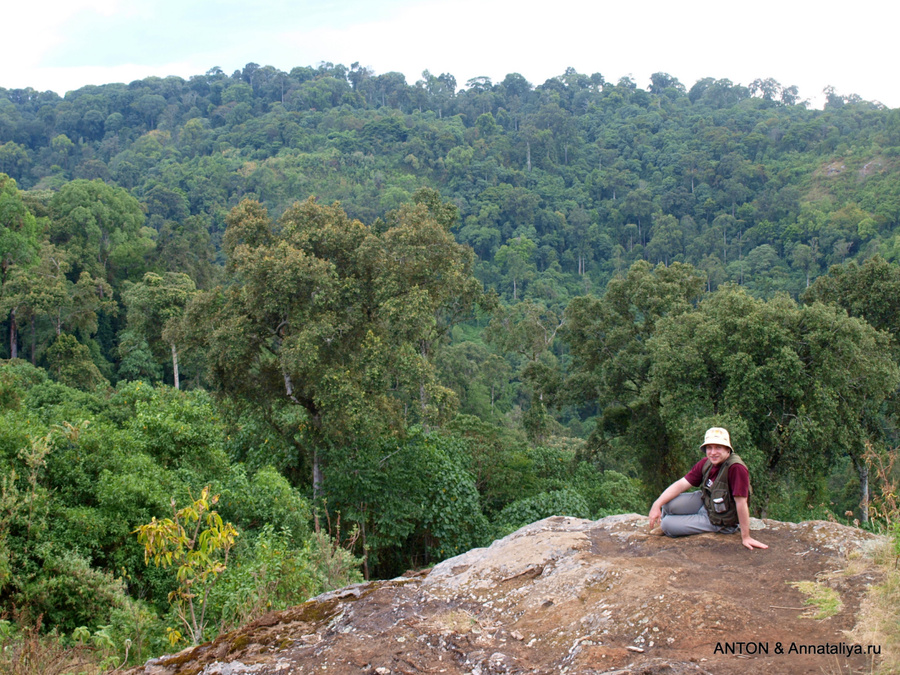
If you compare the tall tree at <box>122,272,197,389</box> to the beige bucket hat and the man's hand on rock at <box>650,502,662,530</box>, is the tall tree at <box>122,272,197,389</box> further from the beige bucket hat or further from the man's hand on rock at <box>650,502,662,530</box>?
the beige bucket hat

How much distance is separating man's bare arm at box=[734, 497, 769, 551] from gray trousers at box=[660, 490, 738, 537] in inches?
8.7

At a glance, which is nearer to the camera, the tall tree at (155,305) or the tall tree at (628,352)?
the tall tree at (628,352)

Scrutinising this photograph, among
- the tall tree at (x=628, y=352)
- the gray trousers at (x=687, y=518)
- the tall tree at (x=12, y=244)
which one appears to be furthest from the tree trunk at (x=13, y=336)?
the gray trousers at (x=687, y=518)

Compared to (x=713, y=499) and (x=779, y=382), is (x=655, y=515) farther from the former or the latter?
(x=779, y=382)

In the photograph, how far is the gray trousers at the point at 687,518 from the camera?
421 cm

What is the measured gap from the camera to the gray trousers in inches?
Answer: 166

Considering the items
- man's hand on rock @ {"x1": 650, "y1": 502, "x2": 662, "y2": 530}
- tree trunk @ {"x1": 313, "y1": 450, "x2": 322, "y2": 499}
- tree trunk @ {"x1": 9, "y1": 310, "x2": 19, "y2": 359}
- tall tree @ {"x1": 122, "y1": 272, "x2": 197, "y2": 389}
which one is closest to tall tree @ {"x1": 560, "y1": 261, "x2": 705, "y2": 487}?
tree trunk @ {"x1": 313, "y1": 450, "x2": 322, "y2": 499}

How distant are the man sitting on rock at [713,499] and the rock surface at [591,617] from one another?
0.09 m

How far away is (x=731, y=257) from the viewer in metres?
50.9

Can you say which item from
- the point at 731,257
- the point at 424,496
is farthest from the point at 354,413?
the point at 731,257

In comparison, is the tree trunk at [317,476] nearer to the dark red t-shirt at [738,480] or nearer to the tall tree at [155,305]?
the dark red t-shirt at [738,480]

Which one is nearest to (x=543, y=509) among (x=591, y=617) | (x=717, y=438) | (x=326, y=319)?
(x=326, y=319)

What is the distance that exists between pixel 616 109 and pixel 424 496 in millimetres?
80865

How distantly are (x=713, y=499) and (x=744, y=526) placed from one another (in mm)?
227
